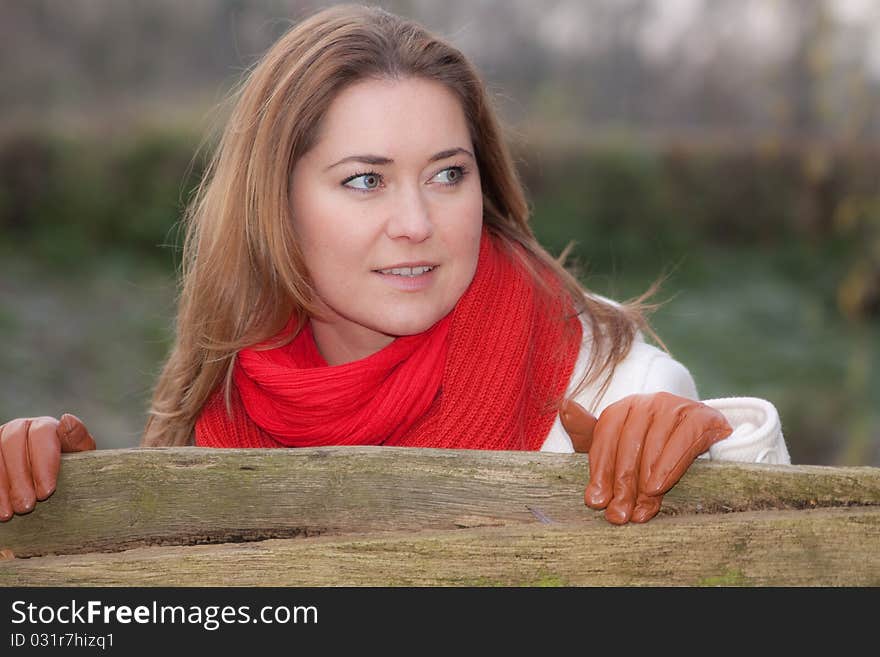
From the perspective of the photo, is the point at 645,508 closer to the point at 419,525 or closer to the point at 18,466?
the point at 419,525

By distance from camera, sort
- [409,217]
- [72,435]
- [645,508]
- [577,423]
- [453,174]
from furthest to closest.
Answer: [453,174]
[409,217]
[72,435]
[577,423]
[645,508]

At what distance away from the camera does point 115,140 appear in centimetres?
567

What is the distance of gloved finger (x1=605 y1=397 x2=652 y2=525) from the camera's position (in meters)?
1.24

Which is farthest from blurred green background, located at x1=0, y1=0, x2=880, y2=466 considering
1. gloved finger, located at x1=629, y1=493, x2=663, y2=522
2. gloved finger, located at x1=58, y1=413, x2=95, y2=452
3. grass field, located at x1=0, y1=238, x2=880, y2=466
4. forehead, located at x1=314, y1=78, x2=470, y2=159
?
gloved finger, located at x1=629, y1=493, x2=663, y2=522

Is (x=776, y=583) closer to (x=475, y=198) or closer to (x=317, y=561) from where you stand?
(x=317, y=561)

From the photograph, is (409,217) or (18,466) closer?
(18,466)

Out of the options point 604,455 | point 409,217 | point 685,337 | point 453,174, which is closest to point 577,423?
point 604,455

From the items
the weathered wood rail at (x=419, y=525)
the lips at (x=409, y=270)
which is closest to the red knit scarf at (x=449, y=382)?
the lips at (x=409, y=270)

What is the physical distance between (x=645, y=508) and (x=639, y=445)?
0.33ft

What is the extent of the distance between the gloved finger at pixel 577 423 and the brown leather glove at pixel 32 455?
660 millimetres

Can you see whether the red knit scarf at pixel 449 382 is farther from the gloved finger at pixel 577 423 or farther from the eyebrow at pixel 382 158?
the gloved finger at pixel 577 423

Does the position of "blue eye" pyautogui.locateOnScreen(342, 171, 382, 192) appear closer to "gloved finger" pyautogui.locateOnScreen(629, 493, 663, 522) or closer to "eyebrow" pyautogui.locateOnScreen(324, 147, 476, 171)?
"eyebrow" pyautogui.locateOnScreen(324, 147, 476, 171)

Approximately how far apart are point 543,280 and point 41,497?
104 centimetres

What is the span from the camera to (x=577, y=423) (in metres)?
1.40
